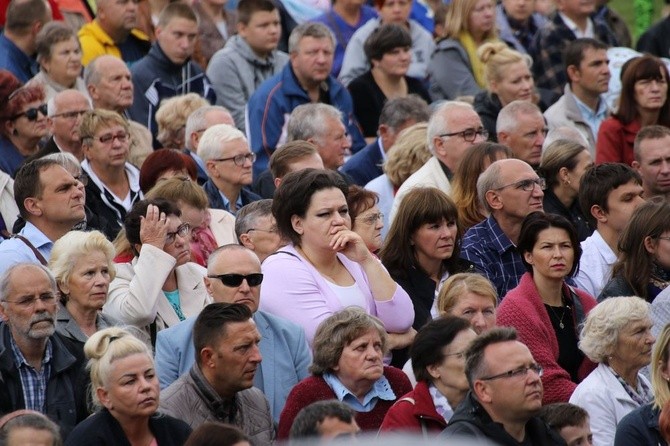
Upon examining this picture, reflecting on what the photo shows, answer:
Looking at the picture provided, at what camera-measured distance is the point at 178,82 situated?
1359cm

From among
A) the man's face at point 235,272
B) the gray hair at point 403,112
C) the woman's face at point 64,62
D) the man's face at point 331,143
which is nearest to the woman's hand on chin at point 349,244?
the man's face at point 235,272

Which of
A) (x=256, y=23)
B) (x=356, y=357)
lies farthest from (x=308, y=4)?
(x=356, y=357)

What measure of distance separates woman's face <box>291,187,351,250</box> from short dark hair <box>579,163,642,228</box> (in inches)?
92.8

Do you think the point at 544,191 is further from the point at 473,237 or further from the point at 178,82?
the point at 178,82

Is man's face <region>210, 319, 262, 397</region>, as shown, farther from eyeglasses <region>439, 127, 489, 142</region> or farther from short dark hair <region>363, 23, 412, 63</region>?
short dark hair <region>363, 23, 412, 63</region>

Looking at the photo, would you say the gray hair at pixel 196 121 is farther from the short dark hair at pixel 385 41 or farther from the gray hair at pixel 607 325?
the gray hair at pixel 607 325

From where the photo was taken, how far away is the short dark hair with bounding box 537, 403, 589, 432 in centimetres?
788

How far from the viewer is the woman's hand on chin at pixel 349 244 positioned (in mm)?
8469

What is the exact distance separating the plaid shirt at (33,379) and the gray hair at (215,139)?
3.29m

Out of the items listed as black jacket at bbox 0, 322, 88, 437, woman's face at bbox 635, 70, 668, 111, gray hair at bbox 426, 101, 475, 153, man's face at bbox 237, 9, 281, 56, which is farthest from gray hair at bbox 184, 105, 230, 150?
black jacket at bbox 0, 322, 88, 437

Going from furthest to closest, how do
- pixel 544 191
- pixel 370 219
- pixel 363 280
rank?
pixel 544 191, pixel 370 219, pixel 363 280

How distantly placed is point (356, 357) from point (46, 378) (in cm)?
152

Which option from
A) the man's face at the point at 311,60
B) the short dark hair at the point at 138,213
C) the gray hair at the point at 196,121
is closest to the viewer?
the short dark hair at the point at 138,213

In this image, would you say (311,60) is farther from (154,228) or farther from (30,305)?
(30,305)
